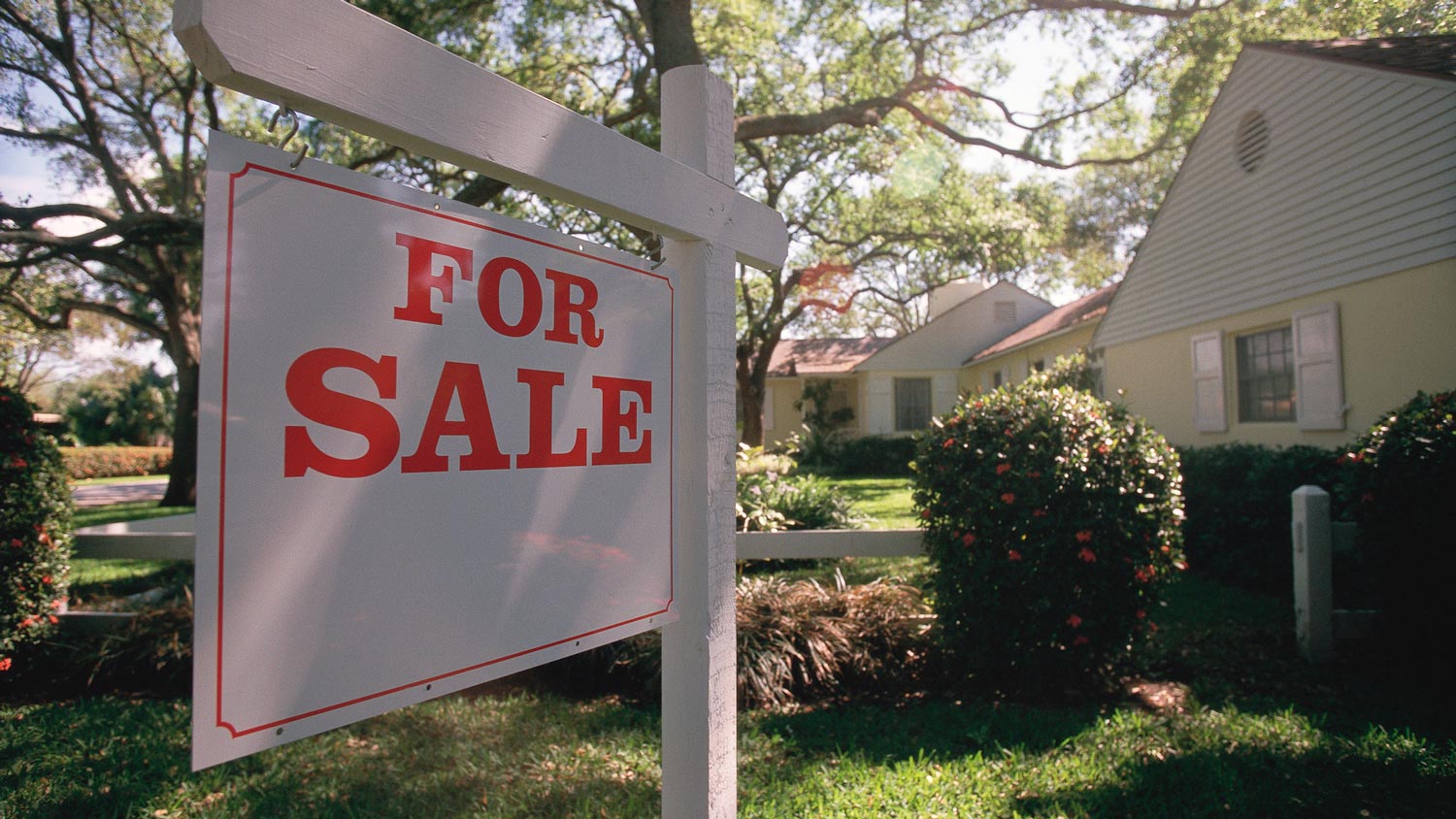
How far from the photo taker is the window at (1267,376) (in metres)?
9.55

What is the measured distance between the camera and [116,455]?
1176 inches

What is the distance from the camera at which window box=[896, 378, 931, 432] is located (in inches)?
1014

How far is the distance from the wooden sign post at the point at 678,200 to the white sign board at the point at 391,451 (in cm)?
13

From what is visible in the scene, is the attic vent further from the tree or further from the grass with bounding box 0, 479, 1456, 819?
the tree

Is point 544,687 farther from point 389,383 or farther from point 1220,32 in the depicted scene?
point 1220,32

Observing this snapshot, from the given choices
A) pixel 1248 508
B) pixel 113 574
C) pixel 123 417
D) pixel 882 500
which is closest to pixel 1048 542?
pixel 1248 508

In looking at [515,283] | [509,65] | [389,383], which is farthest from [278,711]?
[509,65]

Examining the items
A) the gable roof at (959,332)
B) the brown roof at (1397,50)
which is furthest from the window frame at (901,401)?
Answer: the brown roof at (1397,50)

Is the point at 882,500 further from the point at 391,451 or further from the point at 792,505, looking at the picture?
the point at 391,451

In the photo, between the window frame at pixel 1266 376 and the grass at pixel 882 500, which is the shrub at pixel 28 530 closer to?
the grass at pixel 882 500

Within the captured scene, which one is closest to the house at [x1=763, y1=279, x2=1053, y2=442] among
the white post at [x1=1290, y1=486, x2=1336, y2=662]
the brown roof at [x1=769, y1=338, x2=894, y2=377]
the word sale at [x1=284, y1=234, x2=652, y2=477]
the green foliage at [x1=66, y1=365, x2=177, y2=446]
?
the brown roof at [x1=769, y1=338, x2=894, y2=377]

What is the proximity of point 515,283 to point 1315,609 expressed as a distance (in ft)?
19.1

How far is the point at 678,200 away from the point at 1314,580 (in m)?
5.41

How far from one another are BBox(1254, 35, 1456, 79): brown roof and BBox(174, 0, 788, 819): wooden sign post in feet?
26.4
